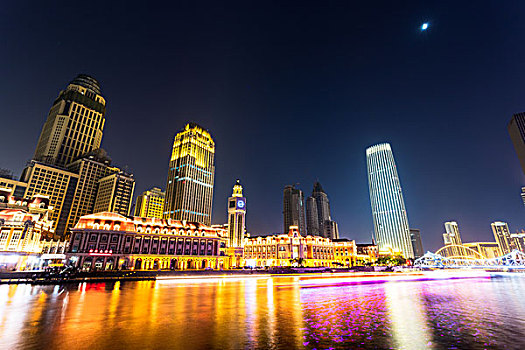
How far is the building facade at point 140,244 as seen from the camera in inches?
3500

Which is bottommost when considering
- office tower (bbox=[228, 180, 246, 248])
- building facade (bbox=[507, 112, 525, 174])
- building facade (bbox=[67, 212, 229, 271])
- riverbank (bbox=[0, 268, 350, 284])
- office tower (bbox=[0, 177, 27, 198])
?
riverbank (bbox=[0, 268, 350, 284])

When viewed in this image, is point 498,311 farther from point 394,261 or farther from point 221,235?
point 394,261

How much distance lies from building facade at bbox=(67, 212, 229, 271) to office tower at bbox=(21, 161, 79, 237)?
10901cm

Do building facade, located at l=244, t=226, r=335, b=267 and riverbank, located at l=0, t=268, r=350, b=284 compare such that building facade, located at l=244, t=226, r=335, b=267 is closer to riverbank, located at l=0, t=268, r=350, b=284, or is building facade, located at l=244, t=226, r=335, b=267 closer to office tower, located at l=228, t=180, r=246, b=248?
office tower, located at l=228, t=180, r=246, b=248

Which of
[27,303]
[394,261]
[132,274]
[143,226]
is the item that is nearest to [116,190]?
[143,226]

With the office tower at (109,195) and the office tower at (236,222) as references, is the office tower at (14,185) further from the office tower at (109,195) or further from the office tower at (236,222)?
the office tower at (236,222)

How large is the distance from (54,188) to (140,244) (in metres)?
124

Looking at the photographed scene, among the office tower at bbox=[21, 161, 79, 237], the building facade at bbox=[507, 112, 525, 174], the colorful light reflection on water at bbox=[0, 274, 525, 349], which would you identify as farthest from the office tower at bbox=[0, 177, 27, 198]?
the building facade at bbox=[507, 112, 525, 174]

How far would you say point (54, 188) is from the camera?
17775cm

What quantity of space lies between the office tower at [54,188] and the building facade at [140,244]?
109 meters

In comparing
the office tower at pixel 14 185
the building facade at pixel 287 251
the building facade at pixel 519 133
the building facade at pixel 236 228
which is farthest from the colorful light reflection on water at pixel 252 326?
the office tower at pixel 14 185

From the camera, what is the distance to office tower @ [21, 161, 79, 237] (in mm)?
171000

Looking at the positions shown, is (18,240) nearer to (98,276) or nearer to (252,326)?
(98,276)

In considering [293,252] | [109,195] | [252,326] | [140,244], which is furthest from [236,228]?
[252,326]
